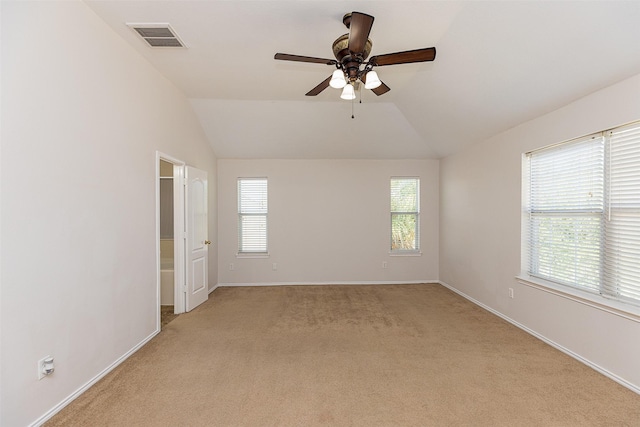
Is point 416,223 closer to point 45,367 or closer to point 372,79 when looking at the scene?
point 372,79

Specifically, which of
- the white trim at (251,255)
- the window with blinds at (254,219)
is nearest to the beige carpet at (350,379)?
the white trim at (251,255)

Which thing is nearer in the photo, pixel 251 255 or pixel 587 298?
pixel 587 298

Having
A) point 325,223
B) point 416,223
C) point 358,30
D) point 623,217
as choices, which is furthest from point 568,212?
point 325,223

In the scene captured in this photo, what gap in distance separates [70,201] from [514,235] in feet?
14.9

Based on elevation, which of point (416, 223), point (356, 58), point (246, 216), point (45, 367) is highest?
point (356, 58)

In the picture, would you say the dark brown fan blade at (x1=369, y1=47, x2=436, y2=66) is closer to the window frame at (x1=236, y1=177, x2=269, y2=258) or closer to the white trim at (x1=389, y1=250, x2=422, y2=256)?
the window frame at (x1=236, y1=177, x2=269, y2=258)

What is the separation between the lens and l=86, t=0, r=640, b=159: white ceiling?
7.75ft

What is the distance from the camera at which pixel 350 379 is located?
259cm

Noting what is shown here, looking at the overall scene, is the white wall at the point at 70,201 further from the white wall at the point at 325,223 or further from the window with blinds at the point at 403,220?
the window with blinds at the point at 403,220

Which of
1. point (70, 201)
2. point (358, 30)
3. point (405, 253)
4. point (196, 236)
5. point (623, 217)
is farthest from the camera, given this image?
point (405, 253)

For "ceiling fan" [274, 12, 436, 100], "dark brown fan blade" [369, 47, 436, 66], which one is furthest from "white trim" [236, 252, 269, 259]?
"dark brown fan blade" [369, 47, 436, 66]

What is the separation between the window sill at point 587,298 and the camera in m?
2.45

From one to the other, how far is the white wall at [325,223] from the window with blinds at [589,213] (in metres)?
2.66

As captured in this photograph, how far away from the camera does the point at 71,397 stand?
2.28m
